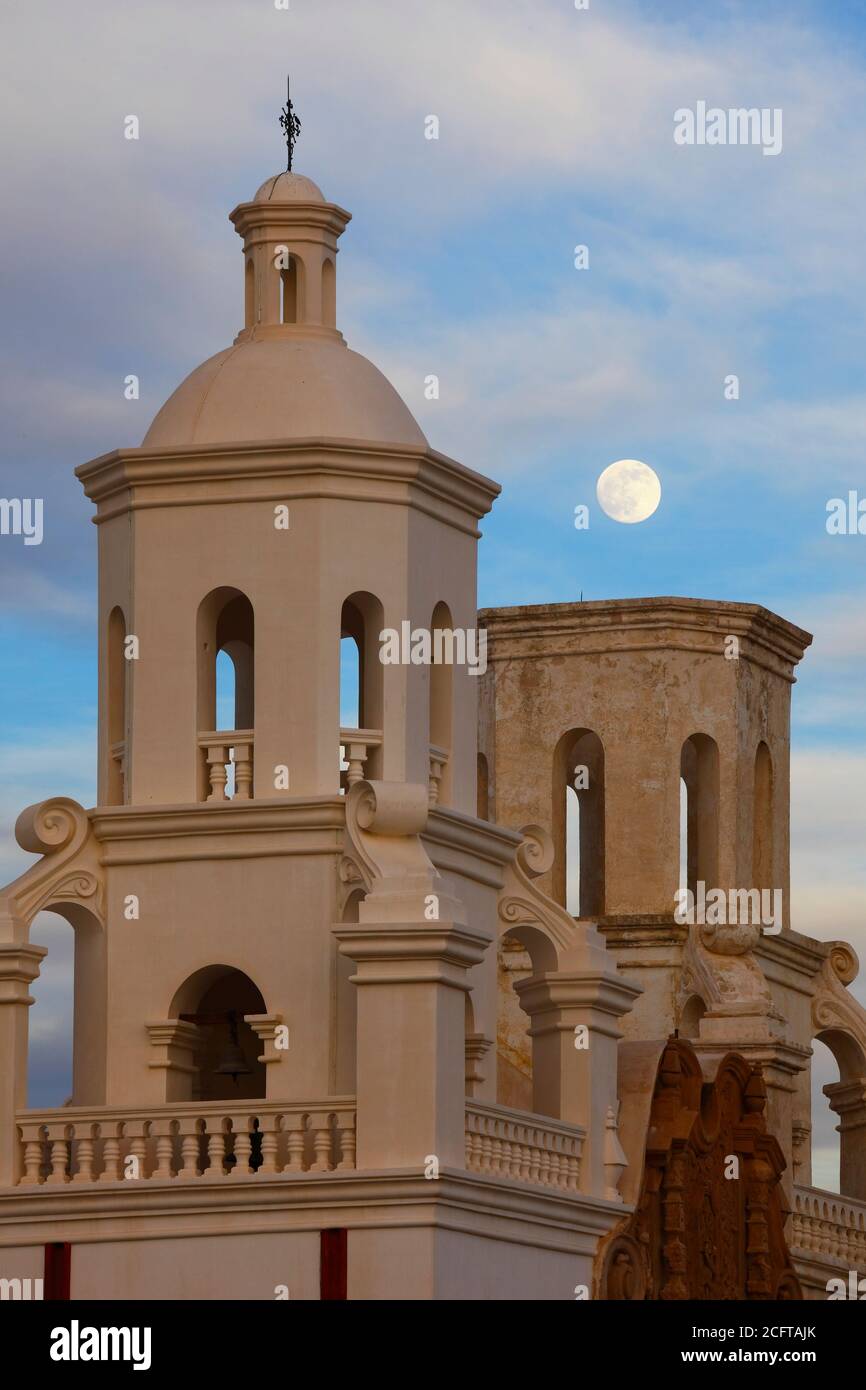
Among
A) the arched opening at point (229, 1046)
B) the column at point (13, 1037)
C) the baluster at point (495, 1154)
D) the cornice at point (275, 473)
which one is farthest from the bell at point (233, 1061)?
the cornice at point (275, 473)

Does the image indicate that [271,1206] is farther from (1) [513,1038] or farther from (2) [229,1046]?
(1) [513,1038]

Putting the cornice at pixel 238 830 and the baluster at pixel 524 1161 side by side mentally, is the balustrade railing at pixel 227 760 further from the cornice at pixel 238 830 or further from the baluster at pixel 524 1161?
the baluster at pixel 524 1161

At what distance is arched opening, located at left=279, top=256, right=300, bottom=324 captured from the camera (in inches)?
1441

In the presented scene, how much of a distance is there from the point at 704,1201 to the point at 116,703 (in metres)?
7.40

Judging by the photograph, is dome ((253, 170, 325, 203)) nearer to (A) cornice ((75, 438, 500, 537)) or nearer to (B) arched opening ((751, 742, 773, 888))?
(A) cornice ((75, 438, 500, 537))

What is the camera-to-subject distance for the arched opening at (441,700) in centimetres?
3594

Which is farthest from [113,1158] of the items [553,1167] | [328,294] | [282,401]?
[328,294]

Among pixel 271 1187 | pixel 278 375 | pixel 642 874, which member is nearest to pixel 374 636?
pixel 278 375

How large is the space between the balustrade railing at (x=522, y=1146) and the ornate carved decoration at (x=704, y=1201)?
0.94 meters

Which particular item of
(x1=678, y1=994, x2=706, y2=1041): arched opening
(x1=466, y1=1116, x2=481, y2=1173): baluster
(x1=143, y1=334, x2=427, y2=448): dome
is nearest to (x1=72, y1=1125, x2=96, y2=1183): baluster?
(x1=466, y1=1116, x2=481, y2=1173): baluster

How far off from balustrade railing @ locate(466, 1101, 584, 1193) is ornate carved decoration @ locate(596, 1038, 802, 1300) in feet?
3.09
